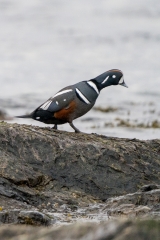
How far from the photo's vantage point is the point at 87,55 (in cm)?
3272

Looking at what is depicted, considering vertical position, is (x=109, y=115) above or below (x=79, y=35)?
below

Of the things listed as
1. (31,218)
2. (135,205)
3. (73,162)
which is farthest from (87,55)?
(31,218)

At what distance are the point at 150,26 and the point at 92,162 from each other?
30.9 meters

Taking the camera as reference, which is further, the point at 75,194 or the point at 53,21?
the point at 53,21

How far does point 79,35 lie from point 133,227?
33623 millimetres

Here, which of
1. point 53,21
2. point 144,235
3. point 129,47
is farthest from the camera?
point 53,21

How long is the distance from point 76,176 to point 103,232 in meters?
4.40

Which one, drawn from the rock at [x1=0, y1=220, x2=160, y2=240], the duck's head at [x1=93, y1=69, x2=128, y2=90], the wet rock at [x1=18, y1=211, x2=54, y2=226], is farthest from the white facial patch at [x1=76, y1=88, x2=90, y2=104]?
the rock at [x1=0, y1=220, x2=160, y2=240]

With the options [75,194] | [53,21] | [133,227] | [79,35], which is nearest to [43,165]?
[75,194]

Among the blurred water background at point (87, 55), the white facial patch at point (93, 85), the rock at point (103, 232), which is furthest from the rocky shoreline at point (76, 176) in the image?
the blurred water background at point (87, 55)

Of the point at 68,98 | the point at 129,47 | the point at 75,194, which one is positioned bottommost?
the point at 75,194

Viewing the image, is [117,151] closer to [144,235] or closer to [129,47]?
[144,235]

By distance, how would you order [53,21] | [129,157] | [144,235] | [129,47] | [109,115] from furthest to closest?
[53,21]
[129,47]
[109,115]
[129,157]
[144,235]

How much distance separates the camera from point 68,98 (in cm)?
884
